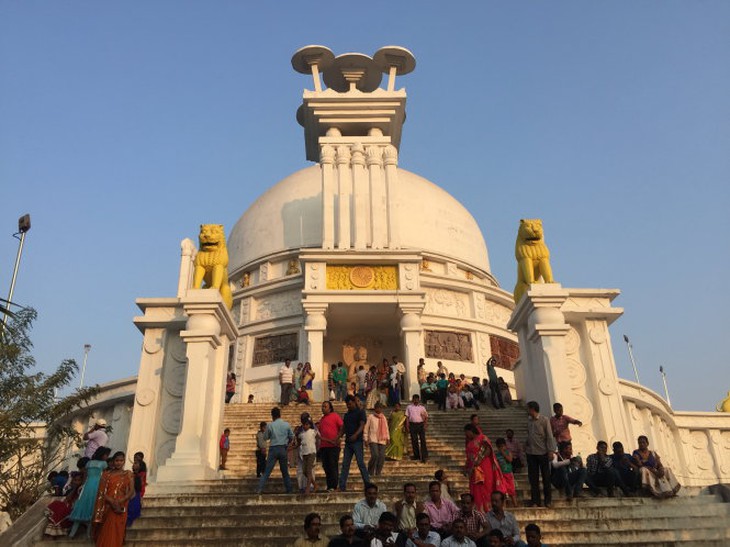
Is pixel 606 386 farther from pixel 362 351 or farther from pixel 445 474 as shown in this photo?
pixel 362 351

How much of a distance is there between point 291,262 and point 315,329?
6.81 meters

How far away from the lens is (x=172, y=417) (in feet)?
43.0

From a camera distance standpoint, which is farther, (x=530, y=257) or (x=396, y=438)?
(x=530, y=257)

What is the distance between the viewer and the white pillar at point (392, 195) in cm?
2173

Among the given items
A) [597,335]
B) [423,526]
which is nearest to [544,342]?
[597,335]

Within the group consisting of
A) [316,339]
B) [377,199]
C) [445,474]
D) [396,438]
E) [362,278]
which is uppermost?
[377,199]

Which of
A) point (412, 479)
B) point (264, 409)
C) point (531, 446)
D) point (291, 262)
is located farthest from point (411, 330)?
point (531, 446)

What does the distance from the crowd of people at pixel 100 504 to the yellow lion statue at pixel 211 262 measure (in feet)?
19.0

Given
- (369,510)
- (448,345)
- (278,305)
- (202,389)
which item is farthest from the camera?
(278,305)

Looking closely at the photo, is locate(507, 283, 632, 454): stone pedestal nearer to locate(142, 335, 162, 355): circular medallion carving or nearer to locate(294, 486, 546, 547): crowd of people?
locate(294, 486, 546, 547): crowd of people

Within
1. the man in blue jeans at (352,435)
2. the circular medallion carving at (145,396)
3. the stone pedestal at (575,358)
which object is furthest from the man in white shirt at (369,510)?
the circular medallion carving at (145,396)

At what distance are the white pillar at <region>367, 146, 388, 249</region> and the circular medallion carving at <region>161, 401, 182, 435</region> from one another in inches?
394

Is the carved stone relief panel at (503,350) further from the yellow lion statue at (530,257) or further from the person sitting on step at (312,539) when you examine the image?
the person sitting on step at (312,539)

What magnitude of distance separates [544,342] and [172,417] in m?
7.89
